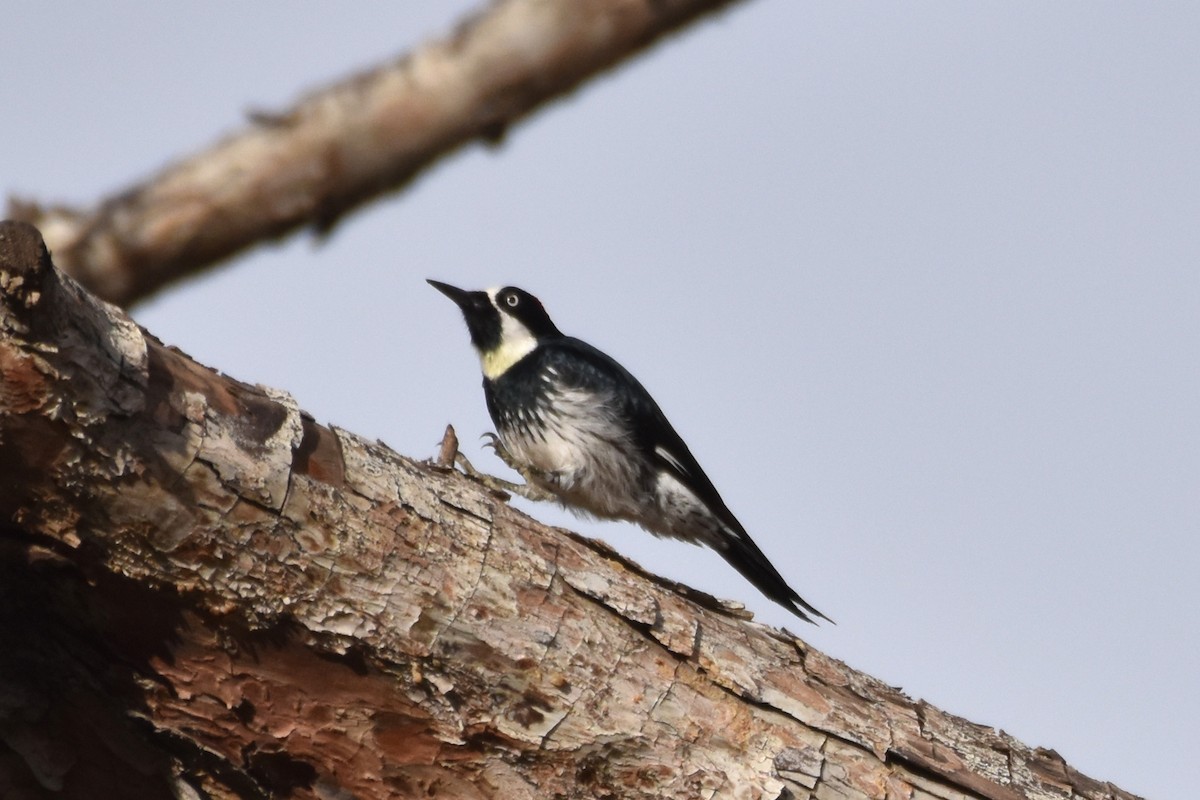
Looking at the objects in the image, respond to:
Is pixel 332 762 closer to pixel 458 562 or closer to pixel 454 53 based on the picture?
pixel 458 562

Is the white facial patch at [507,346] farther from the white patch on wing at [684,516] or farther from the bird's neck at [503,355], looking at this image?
the white patch on wing at [684,516]

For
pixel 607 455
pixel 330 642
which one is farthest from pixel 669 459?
pixel 330 642

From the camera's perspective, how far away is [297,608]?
3.48m

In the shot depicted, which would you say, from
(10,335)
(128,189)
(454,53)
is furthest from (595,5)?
(10,335)

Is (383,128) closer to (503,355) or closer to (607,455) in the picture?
(607,455)

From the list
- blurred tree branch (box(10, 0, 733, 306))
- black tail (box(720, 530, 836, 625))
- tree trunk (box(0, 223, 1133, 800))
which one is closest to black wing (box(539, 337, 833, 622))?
black tail (box(720, 530, 836, 625))

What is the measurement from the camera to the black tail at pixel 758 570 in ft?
20.9

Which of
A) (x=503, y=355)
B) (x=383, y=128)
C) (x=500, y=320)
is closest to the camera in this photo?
(x=383, y=128)

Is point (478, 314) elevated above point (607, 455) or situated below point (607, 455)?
above

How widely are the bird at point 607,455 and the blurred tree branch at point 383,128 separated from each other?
5022 mm

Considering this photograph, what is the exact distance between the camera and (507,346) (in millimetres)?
7559

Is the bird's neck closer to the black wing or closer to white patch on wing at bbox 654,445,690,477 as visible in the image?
the black wing

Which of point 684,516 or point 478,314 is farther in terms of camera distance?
point 478,314

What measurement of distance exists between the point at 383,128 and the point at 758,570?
541 cm
